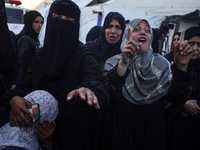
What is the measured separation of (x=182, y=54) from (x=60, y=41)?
852 mm

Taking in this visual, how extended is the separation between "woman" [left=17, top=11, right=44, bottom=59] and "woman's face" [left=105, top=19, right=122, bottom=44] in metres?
1.13

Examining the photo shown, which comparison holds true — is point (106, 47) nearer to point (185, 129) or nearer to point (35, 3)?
point (185, 129)

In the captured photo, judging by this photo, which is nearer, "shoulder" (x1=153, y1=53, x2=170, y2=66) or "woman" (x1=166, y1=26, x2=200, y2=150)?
"shoulder" (x1=153, y1=53, x2=170, y2=66)

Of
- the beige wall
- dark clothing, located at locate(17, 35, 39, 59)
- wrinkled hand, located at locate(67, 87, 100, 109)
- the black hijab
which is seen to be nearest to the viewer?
wrinkled hand, located at locate(67, 87, 100, 109)

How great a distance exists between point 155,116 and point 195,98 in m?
0.48

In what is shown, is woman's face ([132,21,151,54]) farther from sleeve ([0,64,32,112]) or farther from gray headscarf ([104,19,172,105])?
sleeve ([0,64,32,112])

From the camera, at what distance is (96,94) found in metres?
0.88

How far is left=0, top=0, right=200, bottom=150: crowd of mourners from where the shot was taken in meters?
0.91

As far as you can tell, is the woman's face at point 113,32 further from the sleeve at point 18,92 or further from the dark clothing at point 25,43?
the dark clothing at point 25,43

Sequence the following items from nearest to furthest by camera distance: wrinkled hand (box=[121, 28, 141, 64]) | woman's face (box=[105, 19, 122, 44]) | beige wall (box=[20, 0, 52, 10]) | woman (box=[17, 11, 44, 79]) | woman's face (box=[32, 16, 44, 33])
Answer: wrinkled hand (box=[121, 28, 141, 64])
woman's face (box=[105, 19, 122, 44])
woman (box=[17, 11, 44, 79])
woman's face (box=[32, 16, 44, 33])
beige wall (box=[20, 0, 52, 10])

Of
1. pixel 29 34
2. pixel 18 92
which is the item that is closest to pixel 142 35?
pixel 18 92

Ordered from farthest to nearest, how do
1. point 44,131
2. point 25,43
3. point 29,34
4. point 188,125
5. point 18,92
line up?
point 29,34
point 25,43
point 188,125
point 18,92
point 44,131

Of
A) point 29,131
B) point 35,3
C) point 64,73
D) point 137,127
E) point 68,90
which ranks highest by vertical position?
point 35,3

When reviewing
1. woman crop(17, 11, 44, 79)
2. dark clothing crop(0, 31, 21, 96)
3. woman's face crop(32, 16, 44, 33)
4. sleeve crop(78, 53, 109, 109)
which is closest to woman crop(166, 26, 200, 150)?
sleeve crop(78, 53, 109, 109)
